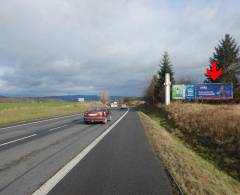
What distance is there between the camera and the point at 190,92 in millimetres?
40531

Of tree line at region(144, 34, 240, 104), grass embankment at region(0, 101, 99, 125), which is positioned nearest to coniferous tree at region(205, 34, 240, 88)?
tree line at region(144, 34, 240, 104)

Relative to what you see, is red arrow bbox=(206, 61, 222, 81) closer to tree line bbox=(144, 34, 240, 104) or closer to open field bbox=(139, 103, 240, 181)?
tree line bbox=(144, 34, 240, 104)

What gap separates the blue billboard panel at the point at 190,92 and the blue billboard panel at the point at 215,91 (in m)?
0.69

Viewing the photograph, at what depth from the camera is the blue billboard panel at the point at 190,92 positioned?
4016 cm

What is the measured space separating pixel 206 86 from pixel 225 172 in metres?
29.4

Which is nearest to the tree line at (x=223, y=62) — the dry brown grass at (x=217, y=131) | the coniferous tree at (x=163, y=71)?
the coniferous tree at (x=163, y=71)

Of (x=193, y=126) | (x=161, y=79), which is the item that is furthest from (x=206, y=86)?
(x=193, y=126)

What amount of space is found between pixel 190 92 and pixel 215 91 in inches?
141

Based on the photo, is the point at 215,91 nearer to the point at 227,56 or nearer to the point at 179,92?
the point at 179,92

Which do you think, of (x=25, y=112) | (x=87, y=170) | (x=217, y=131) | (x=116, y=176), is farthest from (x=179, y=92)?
(x=116, y=176)

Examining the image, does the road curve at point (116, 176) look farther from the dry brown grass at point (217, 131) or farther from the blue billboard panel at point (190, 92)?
the blue billboard panel at point (190, 92)

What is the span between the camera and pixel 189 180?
21.2 ft

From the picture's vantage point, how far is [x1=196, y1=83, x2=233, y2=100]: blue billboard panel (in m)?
38.0

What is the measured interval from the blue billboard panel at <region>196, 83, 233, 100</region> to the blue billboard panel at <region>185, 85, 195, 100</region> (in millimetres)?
685
